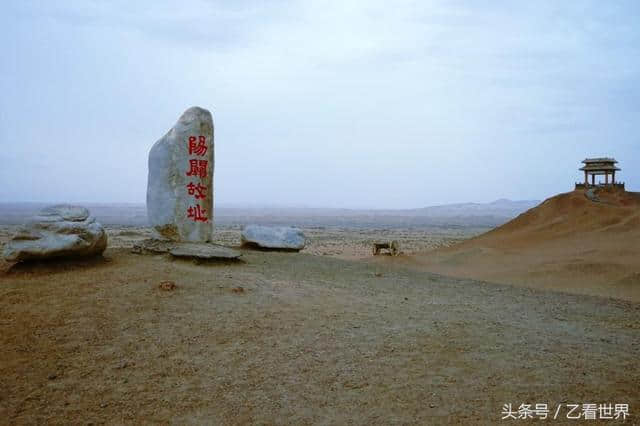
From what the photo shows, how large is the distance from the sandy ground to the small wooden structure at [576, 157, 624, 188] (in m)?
18.5

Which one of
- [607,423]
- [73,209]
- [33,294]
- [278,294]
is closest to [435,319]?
[278,294]

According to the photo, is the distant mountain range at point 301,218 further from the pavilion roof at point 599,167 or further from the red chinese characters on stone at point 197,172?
the red chinese characters on stone at point 197,172

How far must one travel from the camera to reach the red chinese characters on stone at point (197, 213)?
11742mm

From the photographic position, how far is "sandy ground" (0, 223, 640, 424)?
16.2 feet

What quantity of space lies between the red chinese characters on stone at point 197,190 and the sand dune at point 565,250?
28.6ft

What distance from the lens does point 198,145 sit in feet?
38.9

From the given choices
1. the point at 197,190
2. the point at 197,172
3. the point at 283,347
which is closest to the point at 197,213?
the point at 197,190

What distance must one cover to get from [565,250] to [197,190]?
45.7ft

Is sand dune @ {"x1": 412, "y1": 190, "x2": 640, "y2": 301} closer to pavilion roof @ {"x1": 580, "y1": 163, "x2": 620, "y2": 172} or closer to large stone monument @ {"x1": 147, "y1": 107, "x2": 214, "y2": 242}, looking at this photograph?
pavilion roof @ {"x1": 580, "y1": 163, "x2": 620, "y2": 172}

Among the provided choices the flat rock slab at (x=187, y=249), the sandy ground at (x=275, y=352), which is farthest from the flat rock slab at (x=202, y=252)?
the sandy ground at (x=275, y=352)

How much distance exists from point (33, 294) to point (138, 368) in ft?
10.6

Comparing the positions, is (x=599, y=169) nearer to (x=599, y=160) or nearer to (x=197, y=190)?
(x=599, y=160)

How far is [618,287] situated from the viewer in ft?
42.1
